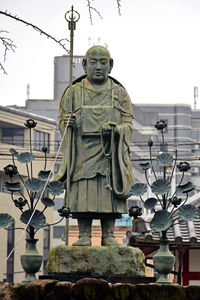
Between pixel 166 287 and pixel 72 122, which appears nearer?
pixel 166 287

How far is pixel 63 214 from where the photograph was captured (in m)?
16.7

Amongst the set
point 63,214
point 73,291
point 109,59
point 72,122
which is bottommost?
point 73,291

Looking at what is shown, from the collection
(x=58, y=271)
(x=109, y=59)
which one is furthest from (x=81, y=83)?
(x=58, y=271)

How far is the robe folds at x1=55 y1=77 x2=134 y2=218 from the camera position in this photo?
17.5m

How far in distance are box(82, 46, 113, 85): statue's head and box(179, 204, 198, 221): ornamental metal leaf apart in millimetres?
2494

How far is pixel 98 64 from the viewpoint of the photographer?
17.9 meters

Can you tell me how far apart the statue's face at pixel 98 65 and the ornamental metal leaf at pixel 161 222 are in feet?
7.95

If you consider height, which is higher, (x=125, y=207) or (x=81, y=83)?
(x=81, y=83)

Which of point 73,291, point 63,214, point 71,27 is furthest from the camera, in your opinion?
point 71,27

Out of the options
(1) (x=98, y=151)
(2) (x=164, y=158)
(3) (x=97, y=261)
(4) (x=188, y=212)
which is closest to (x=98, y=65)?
(1) (x=98, y=151)

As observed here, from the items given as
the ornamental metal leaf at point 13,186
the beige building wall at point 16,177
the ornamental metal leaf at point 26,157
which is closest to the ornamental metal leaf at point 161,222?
Result: the ornamental metal leaf at point 13,186

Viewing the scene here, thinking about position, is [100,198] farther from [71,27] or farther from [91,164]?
[71,27]

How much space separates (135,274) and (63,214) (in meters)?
1.52

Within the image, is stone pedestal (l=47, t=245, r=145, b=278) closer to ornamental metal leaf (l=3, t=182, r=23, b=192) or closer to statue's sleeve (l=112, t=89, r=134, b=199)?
statue's sleeve (l=112, t=89, r=134, b=199)
